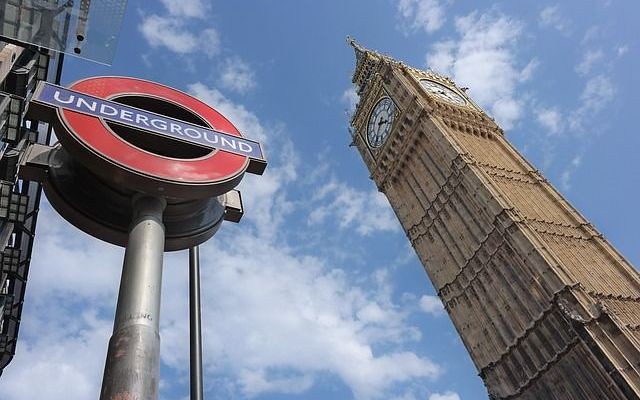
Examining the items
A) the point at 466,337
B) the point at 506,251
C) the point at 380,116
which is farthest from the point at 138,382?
the point at 380,116

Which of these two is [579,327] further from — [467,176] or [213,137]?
[213,137]

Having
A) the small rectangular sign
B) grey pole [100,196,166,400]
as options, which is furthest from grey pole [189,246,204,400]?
the small rectangular sign

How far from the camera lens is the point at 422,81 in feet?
191

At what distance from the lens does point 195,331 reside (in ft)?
28.6

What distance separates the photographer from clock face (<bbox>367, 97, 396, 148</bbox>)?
5603 cm

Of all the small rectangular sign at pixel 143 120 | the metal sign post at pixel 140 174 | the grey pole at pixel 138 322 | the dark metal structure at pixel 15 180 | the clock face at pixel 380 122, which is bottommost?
the grey pole at pixel 138 322

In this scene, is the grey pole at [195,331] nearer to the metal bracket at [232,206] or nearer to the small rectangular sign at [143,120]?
the metal bracket at [232,206]

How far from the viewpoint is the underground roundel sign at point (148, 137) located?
27.7 feet

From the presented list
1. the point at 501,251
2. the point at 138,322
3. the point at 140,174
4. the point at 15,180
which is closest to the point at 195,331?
the point at 138,322

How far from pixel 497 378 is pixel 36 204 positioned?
1229 inches

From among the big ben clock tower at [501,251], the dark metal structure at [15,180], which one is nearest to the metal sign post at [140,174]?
the dark metal structure at [15,180]

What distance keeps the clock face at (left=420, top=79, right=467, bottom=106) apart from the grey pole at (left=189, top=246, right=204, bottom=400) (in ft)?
162

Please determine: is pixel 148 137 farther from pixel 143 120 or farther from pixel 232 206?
pixel 232 206

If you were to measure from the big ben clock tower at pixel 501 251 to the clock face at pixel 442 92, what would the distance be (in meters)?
0.22
